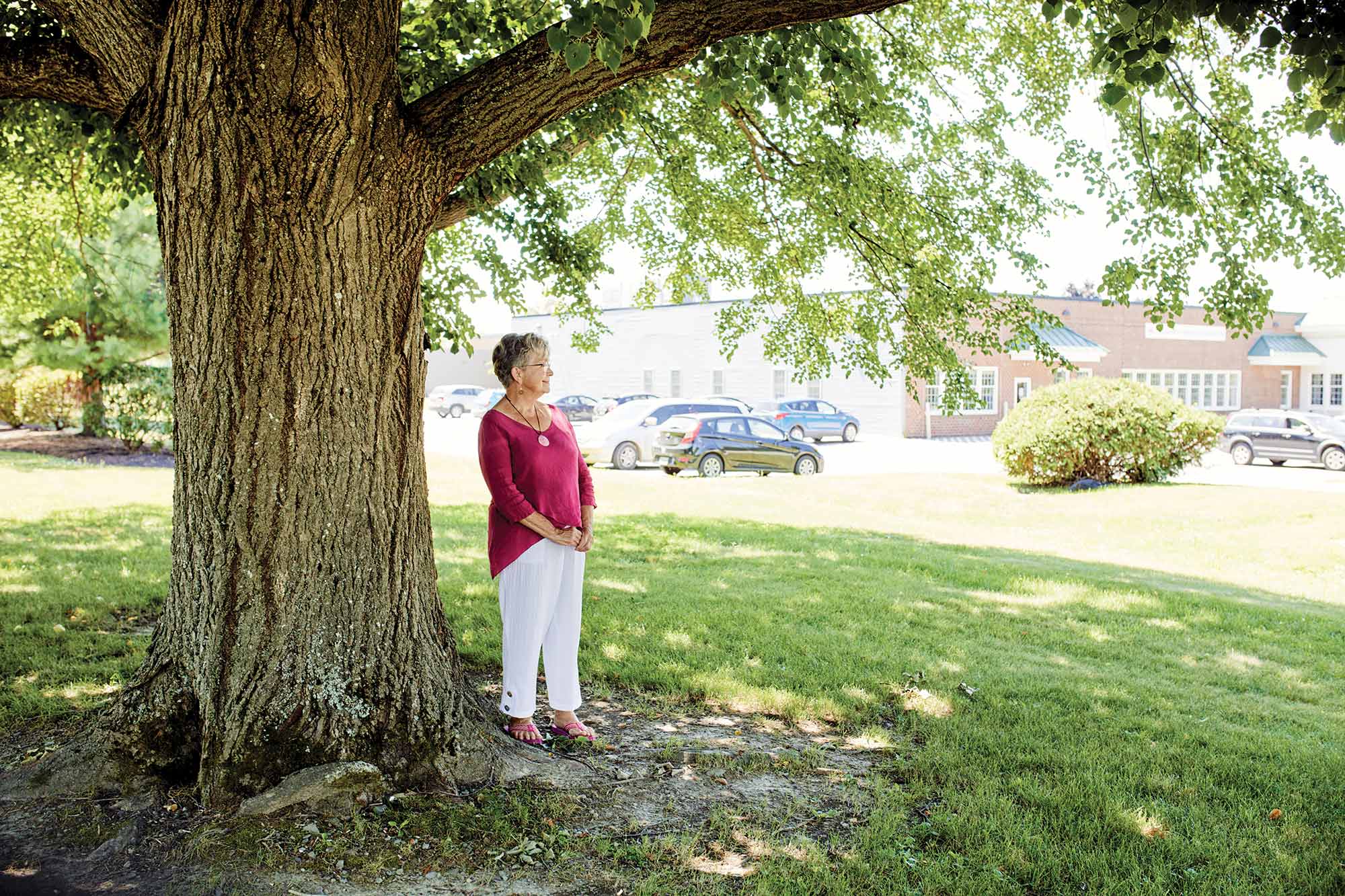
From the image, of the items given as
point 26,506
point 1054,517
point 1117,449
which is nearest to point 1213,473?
point 1117,449

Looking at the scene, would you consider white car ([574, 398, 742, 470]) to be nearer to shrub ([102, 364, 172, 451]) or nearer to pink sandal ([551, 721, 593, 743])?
shrub ([102, 364, 172, 451])

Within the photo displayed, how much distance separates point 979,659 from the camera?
6.29 meters

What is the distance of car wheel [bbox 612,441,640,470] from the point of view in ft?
73.0

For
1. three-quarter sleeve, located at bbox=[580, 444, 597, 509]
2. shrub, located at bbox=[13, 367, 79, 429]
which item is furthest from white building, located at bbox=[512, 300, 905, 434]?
three-quarter sleeve, located at bbox=[580, 444, 597, 509]

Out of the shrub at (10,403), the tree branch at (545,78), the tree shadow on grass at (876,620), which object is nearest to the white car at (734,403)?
the shrub at (10,403)

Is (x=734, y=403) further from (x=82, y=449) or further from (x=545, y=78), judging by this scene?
(x=545, y=78)

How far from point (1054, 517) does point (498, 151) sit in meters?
12.4

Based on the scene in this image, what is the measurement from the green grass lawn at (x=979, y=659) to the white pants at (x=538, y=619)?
1060mm

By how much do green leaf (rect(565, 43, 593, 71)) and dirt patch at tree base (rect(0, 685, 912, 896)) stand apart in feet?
9.00

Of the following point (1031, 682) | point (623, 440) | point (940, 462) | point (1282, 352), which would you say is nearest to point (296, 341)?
point (1031, 682)

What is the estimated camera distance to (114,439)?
22625mm

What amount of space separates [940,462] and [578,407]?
21.3 metres

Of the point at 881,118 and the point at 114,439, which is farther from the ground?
the point at 881,118

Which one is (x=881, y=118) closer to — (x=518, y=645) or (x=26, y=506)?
(x=518, y=645)
